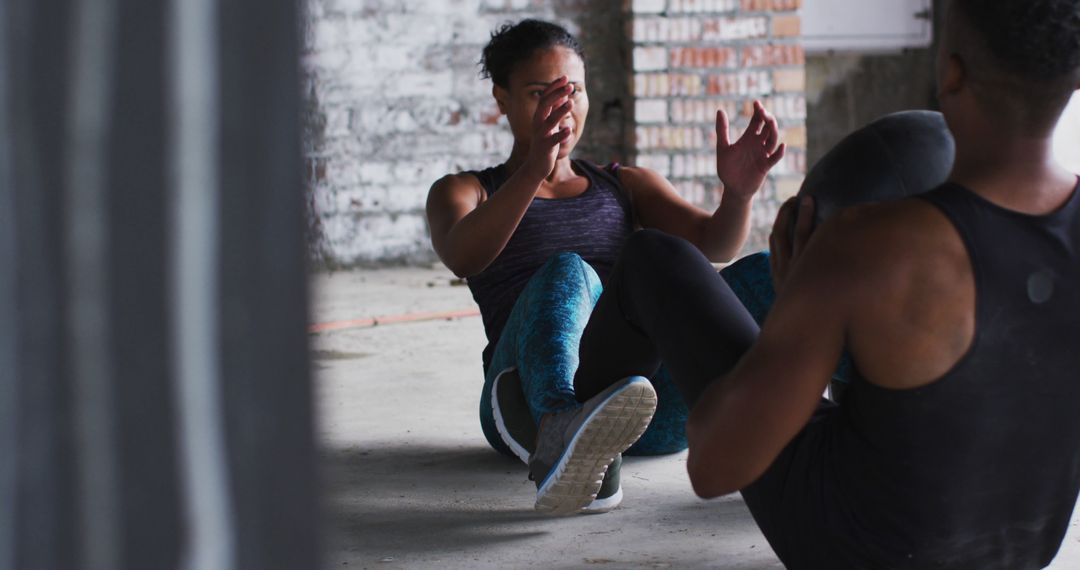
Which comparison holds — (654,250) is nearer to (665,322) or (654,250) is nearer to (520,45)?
(665,322)

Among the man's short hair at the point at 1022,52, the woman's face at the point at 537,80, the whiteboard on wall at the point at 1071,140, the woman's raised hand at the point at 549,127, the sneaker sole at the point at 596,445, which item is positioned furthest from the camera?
the whiteboard on wall at the point at 1071,140

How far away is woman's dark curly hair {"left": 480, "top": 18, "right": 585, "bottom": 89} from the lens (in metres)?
2.33

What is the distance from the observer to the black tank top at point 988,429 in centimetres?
106

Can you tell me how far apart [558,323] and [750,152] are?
434 millimetres

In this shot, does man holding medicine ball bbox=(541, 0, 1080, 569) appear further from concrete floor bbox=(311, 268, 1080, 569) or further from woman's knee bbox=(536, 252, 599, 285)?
woman's knee bbox=(536, 252, 599, 285)

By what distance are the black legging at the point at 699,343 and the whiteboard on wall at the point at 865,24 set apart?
5730 millimetres

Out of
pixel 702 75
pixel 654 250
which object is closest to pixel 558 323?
pixel 654 250

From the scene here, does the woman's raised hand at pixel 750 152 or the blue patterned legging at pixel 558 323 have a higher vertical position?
the woman's raised hand at pixel 750 152

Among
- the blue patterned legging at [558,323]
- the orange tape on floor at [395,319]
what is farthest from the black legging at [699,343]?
the orange tape on floor at [395,319]

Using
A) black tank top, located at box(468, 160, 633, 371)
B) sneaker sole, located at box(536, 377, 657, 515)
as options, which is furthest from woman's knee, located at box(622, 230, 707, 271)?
black tank top, located at box(468, 160, 633, 371)

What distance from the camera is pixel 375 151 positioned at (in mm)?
5828

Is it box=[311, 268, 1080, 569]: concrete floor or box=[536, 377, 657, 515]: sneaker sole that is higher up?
box=[536, 377, 657, 515]: sneaker sole

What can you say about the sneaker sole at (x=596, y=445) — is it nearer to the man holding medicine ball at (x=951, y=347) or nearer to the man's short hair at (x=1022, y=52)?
the man holding medicine ball at (x=951, y=347)

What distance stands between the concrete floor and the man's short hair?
656 mm
